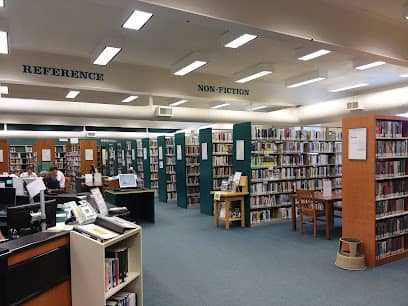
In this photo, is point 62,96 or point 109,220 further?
point 62,96

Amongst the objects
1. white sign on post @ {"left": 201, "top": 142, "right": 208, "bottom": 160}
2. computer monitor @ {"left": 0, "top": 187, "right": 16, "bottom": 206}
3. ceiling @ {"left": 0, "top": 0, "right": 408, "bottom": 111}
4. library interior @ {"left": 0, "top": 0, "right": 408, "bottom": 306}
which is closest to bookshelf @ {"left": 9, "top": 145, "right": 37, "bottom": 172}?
library interior @ {"left": 0, "top": 0, "right": 408, "bottom": 306}

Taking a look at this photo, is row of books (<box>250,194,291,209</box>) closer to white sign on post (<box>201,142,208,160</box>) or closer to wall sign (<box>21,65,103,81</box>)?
white sign on post (<box>201,142,208,160</box>)

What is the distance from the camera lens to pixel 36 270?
2.69m

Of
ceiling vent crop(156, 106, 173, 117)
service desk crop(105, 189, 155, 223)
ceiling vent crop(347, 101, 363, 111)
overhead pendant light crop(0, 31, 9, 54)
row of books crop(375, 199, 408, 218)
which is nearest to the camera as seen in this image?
overhead pendant light crop(0, 31, 9, 54)

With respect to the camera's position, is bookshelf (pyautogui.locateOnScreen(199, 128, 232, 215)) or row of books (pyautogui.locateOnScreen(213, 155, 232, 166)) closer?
bookshelf (pyautogui.locateOnScreen(199, 128, 232, 215))

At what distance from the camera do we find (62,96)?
9.68 metres

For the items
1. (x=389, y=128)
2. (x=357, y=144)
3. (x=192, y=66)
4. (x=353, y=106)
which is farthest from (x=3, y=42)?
(x=353, y=106)

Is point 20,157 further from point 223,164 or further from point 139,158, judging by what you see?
point 223,164

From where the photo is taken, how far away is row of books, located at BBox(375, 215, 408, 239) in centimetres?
489

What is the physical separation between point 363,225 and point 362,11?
3122 mm

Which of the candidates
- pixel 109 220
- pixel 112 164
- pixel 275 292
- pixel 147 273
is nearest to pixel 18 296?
pixel 109 220

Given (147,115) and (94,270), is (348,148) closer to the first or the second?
(94,270)

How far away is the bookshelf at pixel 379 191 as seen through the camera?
4.82m

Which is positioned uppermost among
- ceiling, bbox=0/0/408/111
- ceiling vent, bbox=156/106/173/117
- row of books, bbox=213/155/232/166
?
ceiling, bbox=0/0/408/111
